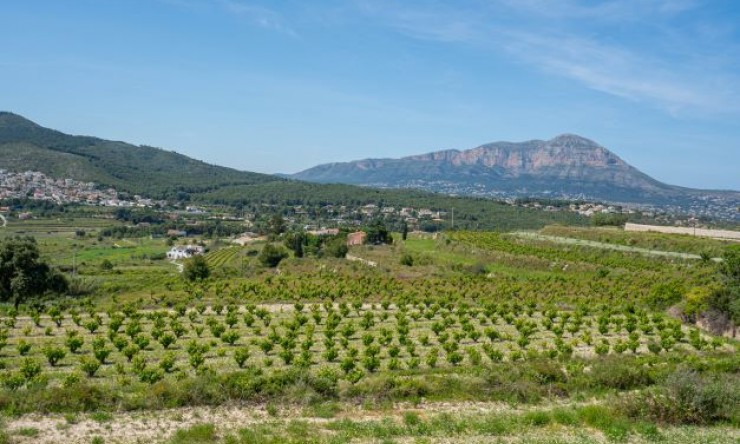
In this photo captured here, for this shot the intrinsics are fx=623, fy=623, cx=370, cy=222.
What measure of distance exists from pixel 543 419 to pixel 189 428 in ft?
26.9

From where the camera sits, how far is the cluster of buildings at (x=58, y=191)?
138750 millimetres

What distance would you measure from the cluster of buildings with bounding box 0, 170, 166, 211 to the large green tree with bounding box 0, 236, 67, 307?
3950 inches

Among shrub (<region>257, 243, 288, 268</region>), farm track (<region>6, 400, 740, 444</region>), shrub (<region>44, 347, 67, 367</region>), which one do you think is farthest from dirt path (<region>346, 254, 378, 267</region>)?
farm track (<region>6, 400, 740, 444</region>)

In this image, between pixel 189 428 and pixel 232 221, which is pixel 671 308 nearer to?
pixel 189 428

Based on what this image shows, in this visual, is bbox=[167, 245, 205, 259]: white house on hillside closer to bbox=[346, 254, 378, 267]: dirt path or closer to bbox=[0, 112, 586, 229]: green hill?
bbox=[346, 254, 378, 267]: dirt path

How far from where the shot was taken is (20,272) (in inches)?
1638

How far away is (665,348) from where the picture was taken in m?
25.1

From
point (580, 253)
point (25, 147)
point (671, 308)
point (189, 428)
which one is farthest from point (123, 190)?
point (189, 428)

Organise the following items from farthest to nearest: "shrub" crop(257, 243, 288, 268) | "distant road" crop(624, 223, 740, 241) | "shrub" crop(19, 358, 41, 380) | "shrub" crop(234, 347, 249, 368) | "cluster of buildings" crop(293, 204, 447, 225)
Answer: "cluster of buildings" crop(293, 204, 447, 225)
"distant road" crop(624, 223, 740, 241)
"shrub" crop(257, 243, 288, 268)
"shrub" crop(234, 347, 249, 368)
"shrub" crop(19, 358, 41, 380)

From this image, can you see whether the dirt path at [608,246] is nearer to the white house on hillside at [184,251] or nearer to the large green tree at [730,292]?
the large green tree at [730,292]

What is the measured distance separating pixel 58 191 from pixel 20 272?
383 ft

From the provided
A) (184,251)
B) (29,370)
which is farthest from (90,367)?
(184,251)

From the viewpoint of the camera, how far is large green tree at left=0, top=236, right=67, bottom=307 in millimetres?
41688

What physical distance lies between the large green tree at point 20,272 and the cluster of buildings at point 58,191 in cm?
10034
